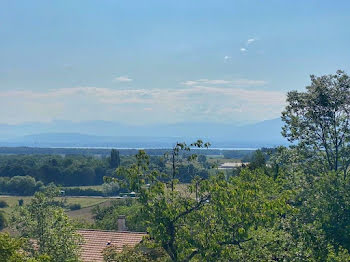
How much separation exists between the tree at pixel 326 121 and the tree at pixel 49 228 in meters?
15.4

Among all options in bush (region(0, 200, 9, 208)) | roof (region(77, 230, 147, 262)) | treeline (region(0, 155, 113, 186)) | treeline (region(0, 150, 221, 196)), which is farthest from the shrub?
roof (region(77, 230, 147, 262))

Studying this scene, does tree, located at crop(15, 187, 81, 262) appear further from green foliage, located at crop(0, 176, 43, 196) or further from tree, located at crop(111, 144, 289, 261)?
green foliage, located at crop(0, 176, 43, 196)

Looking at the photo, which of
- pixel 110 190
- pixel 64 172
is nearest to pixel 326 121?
pixel 110 190

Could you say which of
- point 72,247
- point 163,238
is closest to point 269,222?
point 163,238

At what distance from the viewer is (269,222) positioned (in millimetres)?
16672

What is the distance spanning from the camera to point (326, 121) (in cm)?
2700

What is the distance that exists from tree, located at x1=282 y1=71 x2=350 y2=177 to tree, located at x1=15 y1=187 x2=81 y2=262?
1539 cm

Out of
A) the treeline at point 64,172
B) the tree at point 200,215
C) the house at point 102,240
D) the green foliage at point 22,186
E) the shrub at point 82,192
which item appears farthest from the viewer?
the treeline at point 64,172

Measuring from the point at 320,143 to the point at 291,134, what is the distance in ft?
6.36

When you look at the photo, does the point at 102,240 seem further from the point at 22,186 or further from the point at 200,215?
the point at 22,186

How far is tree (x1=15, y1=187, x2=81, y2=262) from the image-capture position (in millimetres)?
16906

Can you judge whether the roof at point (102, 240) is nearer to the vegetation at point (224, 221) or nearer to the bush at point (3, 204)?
the vegetation at point (224, 221)

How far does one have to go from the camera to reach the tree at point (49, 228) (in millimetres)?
16906

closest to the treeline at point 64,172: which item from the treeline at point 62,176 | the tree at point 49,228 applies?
the treeline at point 62,176
